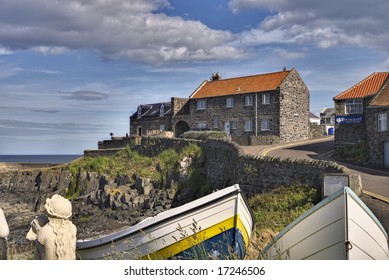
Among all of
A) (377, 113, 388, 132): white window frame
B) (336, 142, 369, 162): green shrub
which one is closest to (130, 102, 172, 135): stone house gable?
(336, 142, 369, 162): green shrub

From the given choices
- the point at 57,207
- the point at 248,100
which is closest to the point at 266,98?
the point at 248,100

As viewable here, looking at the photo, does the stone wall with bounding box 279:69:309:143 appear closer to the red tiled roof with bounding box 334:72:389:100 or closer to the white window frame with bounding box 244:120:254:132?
the white window frame with bounding box 244:120:254:132

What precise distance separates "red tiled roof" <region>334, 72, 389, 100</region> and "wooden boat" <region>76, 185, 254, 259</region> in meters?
24.1

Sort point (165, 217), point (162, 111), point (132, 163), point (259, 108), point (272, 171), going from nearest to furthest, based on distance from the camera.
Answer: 1. point (165, 217)
2. point (272, 171)
3. point (132, 163)
4. point (259, 108)
5. point (162, 111)

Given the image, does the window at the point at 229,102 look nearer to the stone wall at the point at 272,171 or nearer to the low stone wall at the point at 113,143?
the low stone wall at the point at 113,143

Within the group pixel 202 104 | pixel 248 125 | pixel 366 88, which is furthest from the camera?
pixel 202 104

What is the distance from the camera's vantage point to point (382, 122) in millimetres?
22891

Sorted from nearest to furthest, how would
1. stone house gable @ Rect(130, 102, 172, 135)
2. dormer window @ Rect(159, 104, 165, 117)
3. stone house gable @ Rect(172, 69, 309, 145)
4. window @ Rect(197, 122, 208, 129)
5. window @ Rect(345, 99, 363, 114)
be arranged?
window @ Rect(345, 99, 363, 114) → stone house gable @ Rect(172, 69, 309, 145) → window @ Rect(197, 122, 208, 129) → stone house gable @ Rect(130, 102, 172, 135) → dormer window @ Rect(159, 104, 165, 117)

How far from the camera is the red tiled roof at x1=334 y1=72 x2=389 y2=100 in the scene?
95.0 ft

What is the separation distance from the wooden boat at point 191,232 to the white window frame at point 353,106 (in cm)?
2405

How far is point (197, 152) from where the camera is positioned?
102 ft

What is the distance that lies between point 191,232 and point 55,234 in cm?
253

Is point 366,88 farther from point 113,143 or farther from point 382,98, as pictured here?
point 113,143
